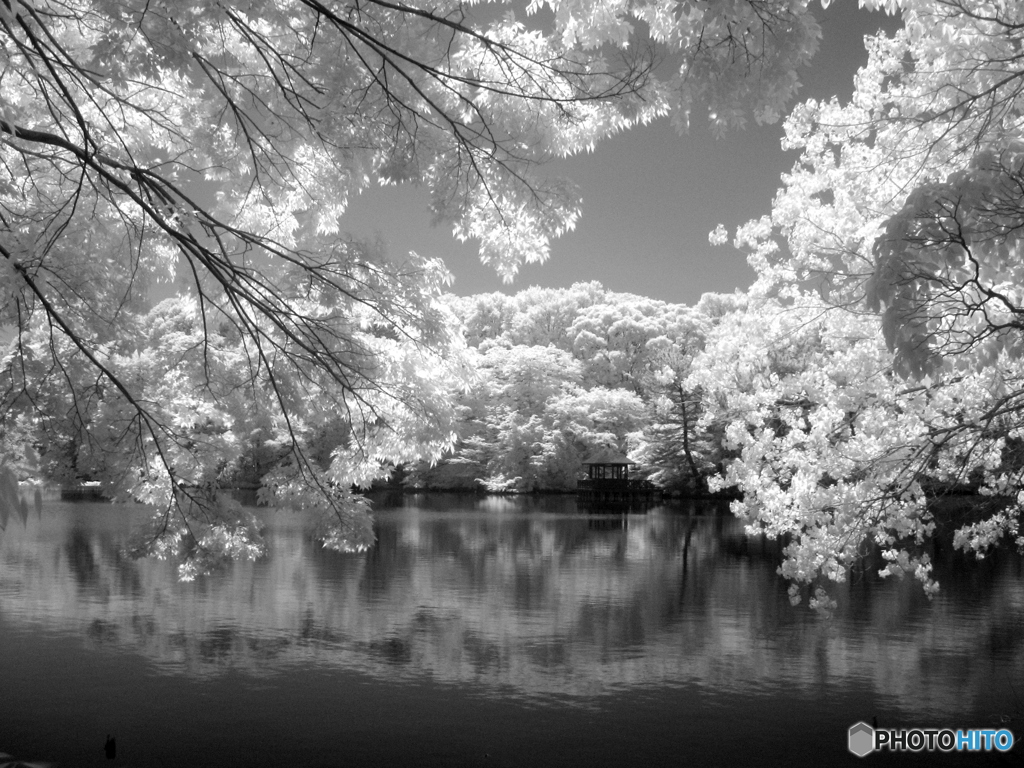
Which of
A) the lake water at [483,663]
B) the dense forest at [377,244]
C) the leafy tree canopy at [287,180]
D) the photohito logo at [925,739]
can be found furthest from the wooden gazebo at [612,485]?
the leafy tree canopy at [287,180]

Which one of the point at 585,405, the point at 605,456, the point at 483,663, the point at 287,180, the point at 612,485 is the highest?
the point at 585,405

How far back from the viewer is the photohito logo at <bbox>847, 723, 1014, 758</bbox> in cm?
622

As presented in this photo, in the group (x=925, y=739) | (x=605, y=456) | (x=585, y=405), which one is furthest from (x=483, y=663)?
(x=605, y=456)

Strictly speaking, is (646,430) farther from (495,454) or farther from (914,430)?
(914,430)

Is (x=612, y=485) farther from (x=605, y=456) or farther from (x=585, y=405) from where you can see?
(x=585, y=405)

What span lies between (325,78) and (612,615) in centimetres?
799

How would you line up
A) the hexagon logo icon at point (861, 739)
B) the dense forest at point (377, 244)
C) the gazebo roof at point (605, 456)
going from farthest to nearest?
1. the gazebo roof at point (605, 456)
2. the hexagon logo icon at point (861, 739)
3. the dense forest at point (377, 244)

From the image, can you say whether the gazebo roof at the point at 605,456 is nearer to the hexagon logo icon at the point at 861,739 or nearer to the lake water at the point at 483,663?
the lake water at the point at 483,663

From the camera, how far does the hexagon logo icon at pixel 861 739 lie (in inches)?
241

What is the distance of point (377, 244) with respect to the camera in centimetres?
553

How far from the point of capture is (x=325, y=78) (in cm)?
423

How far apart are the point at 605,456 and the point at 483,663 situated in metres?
27.0

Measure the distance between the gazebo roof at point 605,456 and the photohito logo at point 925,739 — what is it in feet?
89.6

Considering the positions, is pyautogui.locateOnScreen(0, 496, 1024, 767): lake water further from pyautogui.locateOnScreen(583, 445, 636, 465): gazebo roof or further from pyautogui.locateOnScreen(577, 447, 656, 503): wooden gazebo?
pyautogui.locateOnScreen(583, 445, 636, 465): gazebo roof
